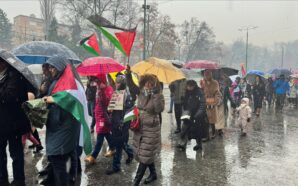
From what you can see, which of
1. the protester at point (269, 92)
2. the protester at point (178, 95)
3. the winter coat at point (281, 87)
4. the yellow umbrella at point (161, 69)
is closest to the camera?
the yellow umbrella at point (161, 69)

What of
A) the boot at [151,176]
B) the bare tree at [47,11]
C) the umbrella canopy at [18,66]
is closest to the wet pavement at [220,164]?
the boot at [151,176]

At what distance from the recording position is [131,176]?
16.6ft

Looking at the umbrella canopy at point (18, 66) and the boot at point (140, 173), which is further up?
the umbrella canopy at point (18, 66)

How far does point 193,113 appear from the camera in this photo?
6.52 meters

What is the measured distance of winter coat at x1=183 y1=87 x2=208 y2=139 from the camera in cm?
639

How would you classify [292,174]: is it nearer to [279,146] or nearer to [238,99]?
[279,146]

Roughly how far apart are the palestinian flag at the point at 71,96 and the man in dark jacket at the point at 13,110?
0.72 m

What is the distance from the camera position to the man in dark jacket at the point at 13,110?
159 inches

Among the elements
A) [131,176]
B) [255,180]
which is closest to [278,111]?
[255,180]

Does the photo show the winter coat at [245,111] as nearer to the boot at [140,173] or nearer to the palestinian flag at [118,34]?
the palestinian flag at [118,34]

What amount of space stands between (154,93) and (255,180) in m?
2.19

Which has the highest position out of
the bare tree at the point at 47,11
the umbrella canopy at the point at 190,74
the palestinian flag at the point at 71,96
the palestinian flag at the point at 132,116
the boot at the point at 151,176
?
the bare tree at the point at 47,11

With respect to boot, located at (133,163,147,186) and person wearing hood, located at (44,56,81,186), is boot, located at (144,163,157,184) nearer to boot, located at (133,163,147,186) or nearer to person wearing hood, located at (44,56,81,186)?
boot, located at (133,163,147,186)

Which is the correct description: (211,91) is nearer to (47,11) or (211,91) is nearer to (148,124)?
(148,124)
